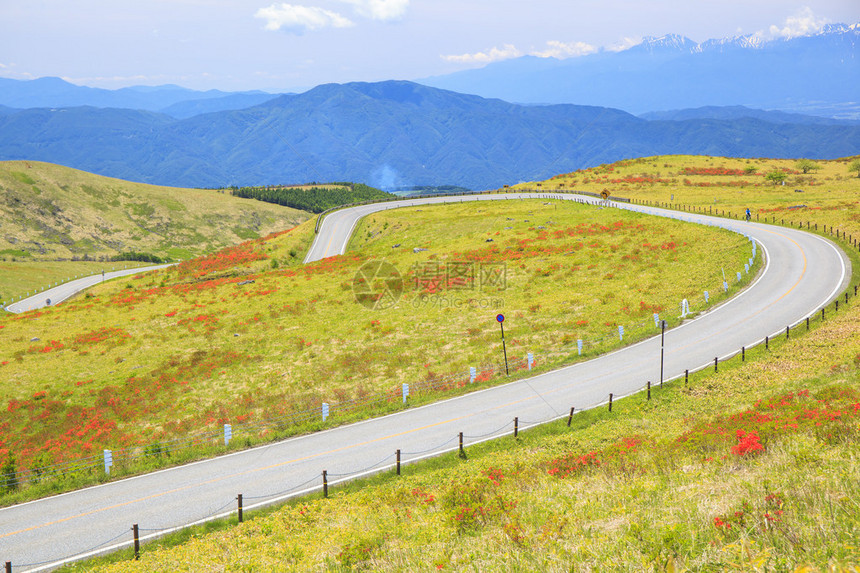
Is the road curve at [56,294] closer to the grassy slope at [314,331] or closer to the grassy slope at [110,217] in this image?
the grassy slope at [314,331]

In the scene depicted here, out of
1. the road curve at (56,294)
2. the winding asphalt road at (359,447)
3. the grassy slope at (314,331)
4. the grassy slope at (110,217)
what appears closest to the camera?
the winding asphalt road at (359,447)

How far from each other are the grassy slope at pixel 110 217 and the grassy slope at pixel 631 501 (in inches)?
5551

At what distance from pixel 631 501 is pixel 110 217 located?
→ 585ft

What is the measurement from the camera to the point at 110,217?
155500 mm

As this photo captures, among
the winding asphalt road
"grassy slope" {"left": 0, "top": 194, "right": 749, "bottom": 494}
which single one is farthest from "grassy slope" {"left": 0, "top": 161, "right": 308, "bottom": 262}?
the winding asphalt road

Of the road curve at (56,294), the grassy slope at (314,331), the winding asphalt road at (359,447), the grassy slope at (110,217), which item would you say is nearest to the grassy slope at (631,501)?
the winding asphalt road at (359,447)

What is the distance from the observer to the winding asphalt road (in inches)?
710

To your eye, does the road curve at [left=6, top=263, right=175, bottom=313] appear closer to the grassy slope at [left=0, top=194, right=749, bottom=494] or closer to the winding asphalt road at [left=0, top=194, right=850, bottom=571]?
the grassy slope at [left=0, top=194, right=749, bottom=494]

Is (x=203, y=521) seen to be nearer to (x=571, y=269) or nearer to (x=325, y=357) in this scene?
(x=325, y=357)

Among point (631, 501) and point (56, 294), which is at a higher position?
point (631, 501)

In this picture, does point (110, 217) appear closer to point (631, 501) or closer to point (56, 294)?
point (56, 294)

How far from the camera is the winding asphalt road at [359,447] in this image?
18.0 m

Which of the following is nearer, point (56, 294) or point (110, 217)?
point (56, 294)

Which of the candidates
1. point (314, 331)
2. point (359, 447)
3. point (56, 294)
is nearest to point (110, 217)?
point (56, 294)
